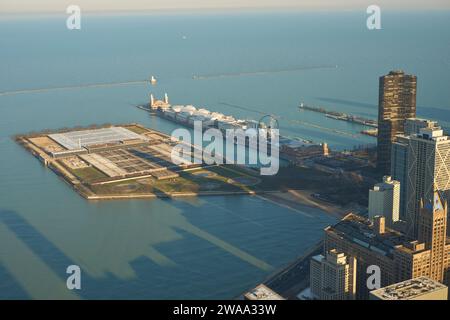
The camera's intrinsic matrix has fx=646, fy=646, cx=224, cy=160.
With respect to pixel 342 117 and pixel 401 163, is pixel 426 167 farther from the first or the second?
pixel 342 117

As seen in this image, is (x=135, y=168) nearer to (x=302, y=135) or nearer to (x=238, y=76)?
(x=302, y=135)

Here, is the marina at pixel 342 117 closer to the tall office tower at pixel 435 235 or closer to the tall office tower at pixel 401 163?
the tall office tower at pixel 401 163

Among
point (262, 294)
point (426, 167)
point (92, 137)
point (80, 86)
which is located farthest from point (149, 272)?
point (80, 86)

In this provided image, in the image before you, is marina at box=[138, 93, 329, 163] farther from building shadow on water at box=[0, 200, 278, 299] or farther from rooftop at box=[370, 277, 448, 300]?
rooftop at box=[370, 277, 448, 300]

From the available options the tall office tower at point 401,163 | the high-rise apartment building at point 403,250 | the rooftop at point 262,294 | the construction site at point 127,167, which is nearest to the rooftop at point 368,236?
the high-rise apartment building at point 403,250

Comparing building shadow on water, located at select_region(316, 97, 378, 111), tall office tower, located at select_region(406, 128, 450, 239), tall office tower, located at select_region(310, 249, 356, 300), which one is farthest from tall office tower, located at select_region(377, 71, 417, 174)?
building shadow on water, located at select_region(316, 97, 378, 111)

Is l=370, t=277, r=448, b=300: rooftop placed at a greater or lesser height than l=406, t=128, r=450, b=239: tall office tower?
A: lesser
